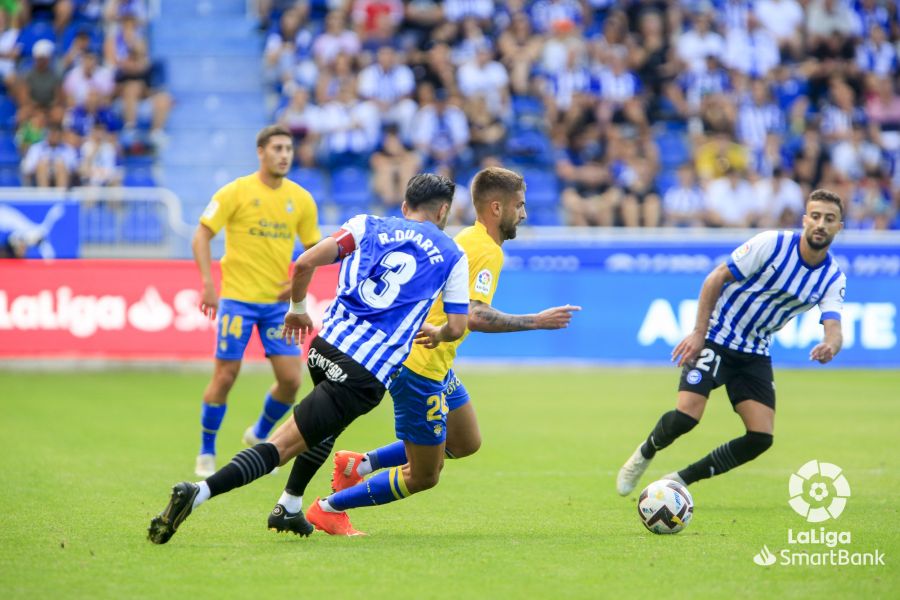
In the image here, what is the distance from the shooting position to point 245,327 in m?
9.90

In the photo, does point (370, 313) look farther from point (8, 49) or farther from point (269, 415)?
point (8, 49)

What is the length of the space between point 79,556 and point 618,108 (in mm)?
17123

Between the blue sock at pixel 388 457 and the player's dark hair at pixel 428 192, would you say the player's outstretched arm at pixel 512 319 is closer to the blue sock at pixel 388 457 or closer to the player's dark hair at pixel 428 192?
the player's dark hair at pixel 428 192

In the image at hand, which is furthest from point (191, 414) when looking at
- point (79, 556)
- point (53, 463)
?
point (79, 556)

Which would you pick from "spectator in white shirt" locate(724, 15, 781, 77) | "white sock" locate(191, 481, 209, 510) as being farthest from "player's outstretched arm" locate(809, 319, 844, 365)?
"spectator in white shirt" locate(724, 15, 781, 77)

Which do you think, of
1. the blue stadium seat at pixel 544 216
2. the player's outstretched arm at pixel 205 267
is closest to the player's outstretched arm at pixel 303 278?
the player's outstretched arm at pixel 205 267

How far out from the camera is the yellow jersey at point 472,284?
7.21m

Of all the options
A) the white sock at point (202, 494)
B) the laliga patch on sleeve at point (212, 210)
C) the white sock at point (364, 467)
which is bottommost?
the white sock at point (364, 467)

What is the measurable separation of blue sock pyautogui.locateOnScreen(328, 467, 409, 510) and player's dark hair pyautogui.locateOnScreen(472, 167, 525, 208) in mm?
1664

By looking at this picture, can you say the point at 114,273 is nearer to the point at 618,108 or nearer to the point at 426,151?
the point at 426,151

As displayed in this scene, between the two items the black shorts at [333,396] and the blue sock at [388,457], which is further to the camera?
the blue sock at [388,457]

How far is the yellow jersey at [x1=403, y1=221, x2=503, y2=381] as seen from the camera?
23.6ft

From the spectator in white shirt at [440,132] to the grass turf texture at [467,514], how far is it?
7.34m

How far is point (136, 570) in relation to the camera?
6184 mm
